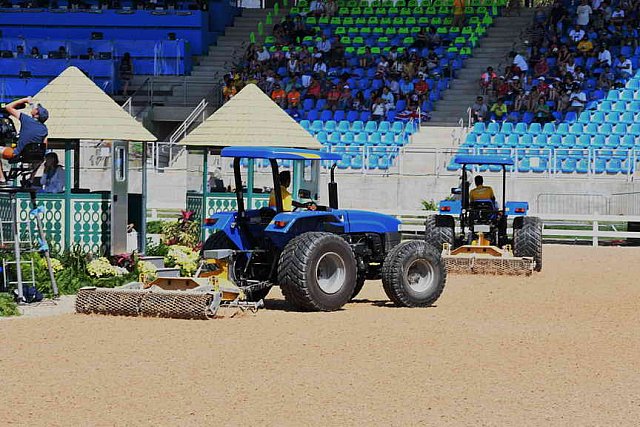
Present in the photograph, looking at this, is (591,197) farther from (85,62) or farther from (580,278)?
(85,62)

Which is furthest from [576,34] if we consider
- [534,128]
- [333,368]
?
[333,368]

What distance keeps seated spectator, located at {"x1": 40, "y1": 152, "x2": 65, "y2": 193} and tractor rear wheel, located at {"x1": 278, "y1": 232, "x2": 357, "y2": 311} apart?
5.53m

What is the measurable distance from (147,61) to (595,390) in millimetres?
32293

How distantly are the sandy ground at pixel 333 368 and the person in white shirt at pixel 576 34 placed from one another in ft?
73.9

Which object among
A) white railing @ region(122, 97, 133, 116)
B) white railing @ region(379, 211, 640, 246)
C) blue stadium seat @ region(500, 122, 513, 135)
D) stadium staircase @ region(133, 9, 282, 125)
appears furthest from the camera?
stadium staircase @ region(133, 9, 282, 125)

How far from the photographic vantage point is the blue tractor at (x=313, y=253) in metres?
15.1

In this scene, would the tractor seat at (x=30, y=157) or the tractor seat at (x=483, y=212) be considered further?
the tractor seat at (x=483, y=212)

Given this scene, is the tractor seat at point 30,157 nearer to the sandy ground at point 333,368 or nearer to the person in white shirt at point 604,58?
the sandy ground at point 333,368

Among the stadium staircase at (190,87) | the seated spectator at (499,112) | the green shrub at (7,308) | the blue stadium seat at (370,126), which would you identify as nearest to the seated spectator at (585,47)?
the seated spectator at (499,112)

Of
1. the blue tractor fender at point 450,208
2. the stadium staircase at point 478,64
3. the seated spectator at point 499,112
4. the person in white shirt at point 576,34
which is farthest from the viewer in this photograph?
the person in white shirt at point 576,34

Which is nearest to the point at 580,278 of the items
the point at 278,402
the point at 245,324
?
the point at 245,324

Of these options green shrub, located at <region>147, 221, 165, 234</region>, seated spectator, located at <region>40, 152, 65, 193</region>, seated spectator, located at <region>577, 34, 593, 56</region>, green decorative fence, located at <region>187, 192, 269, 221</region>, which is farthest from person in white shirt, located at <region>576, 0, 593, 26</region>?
seated spectator, located at <region>40, 152, 65, 193</region>

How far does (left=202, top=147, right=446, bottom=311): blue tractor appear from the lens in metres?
15.1

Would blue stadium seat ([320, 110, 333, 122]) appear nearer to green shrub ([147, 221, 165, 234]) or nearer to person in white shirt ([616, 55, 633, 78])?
person in white shirt ([616, 55, 633, 78])
